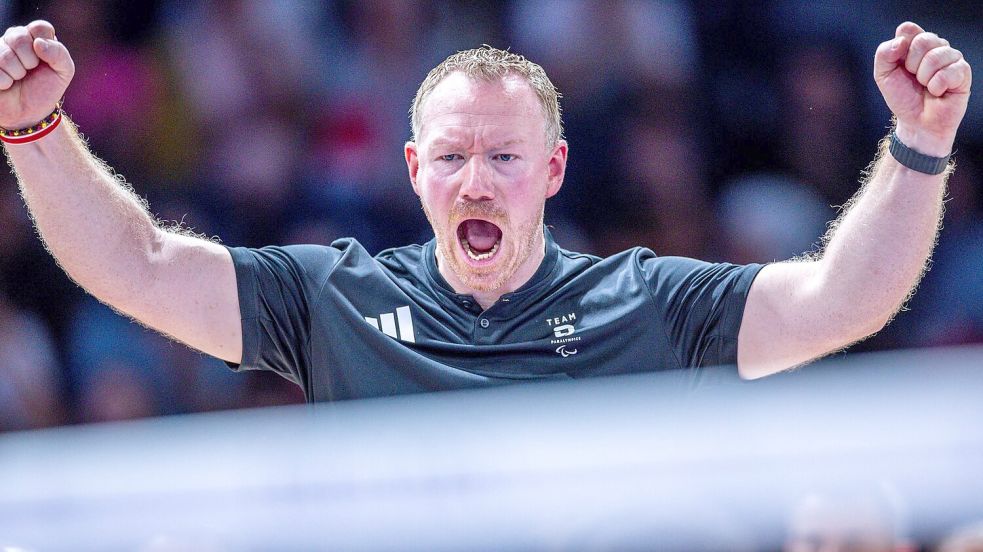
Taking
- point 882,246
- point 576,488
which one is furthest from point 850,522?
point 882,246

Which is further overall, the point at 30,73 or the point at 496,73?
the point at 496,73

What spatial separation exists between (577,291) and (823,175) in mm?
2118

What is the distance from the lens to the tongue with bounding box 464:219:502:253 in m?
3.35

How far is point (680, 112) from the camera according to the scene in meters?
5.07

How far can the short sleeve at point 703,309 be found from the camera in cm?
306

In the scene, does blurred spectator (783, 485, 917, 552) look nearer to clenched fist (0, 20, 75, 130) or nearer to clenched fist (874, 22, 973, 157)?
clenched fist (874, 22, 973, 157)

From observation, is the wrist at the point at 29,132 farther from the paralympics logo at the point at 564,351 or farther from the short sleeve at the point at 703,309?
the short sleeve at the point at 703,309

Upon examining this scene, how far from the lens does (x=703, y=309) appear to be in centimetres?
309

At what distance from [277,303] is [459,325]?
19.1 inches

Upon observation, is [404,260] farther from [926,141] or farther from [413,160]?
[926,141]

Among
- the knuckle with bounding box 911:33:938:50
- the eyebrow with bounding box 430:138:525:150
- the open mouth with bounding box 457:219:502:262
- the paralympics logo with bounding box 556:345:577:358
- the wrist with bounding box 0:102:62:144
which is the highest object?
the knuckle with bounding box 911:33:938:50

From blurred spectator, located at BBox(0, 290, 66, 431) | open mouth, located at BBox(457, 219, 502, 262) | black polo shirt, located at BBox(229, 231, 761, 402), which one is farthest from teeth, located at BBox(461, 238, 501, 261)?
blurred spectator, located at BBox(0, 290, 66, 431)

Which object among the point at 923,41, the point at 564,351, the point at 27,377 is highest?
the point at 923,41

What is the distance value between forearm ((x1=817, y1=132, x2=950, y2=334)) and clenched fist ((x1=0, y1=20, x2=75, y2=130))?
1.92 meters
